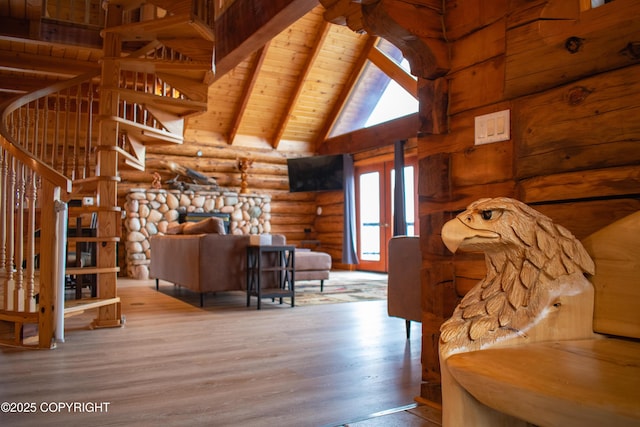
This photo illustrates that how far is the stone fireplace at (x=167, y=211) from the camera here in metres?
7.92

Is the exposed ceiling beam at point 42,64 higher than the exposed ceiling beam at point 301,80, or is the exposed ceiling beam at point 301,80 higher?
the exposed ceiling beam at point 301,80

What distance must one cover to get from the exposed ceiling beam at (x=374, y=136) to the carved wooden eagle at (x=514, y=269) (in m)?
6.53

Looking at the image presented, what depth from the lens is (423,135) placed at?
204 centimetres

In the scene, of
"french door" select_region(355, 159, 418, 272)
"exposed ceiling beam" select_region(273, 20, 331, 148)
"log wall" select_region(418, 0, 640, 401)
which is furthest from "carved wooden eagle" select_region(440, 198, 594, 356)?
"exposed ceiling beam" select_region(273, 20, 331, 148)

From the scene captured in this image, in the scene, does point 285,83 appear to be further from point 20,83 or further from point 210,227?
point 210,227

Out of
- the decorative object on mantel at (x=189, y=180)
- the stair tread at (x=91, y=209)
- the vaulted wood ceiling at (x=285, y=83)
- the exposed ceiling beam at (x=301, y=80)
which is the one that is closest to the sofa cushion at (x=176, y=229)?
the stair tread at (x=91, y=209)

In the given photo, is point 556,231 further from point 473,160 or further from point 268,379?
point 268,379

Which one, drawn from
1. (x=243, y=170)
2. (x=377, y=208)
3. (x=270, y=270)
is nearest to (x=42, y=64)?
(x=243, y=170)

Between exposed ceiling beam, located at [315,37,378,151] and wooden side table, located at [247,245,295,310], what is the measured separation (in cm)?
523

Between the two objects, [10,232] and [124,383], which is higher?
[10,232]

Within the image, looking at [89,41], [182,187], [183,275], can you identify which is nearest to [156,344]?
[183,275]

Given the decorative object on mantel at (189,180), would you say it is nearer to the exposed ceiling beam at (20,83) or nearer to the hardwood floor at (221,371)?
the exposed ceiling beam at (20,83)

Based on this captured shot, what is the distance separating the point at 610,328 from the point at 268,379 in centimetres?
167

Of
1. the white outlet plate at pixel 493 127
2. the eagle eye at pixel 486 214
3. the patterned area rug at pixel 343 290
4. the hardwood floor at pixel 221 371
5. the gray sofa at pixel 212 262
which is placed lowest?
the patterned area rug at pixel 343 290
